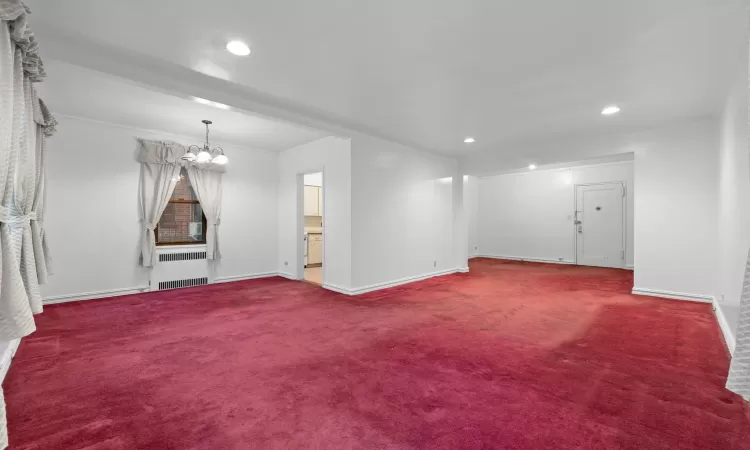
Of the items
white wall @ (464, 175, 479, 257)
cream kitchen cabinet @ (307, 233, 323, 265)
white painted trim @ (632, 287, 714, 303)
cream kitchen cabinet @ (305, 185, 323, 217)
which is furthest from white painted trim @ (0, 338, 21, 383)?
white wall @ (464, 175, 479, 257)

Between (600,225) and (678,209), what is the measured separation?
379cm

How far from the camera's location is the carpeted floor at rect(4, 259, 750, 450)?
182cm

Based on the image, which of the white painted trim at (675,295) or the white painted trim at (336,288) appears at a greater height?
the white painted trim at (675,295)

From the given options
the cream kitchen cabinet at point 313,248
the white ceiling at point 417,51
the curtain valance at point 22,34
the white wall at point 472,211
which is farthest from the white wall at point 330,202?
the white wall at point 472,211

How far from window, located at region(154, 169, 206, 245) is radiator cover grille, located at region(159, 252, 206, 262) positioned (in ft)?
0.84

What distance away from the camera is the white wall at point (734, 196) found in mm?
2829

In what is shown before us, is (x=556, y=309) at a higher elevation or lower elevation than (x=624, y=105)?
lower

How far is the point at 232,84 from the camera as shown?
3441 millimetres

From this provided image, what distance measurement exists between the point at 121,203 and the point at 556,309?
6.65 m

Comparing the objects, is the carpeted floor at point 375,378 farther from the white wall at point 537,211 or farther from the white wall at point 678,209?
the white wall at point 537,211

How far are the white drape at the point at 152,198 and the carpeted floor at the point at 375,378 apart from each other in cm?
108

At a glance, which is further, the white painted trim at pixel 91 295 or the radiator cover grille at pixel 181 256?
the radiator cover grille at pixel 181 256

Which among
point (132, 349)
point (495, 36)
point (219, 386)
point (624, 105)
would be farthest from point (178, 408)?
point (624, 105)

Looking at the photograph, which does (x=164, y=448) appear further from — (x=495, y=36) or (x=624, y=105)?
(x=624, y=105)
